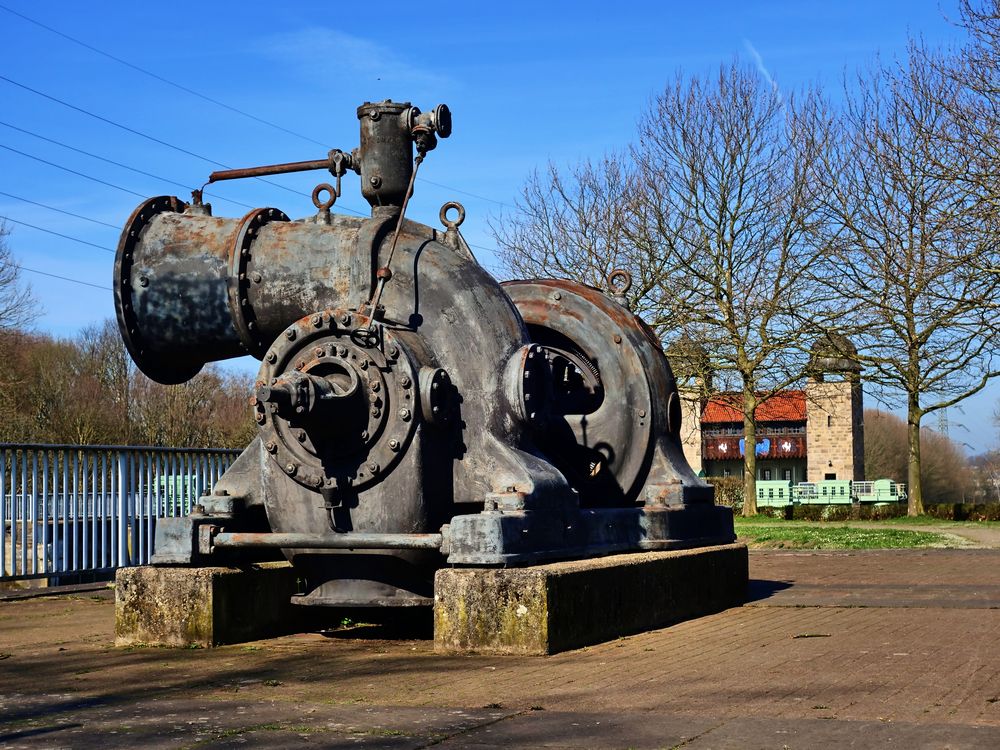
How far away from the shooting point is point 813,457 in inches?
3034

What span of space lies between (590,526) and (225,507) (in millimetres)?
2139

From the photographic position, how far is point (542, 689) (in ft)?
17.9

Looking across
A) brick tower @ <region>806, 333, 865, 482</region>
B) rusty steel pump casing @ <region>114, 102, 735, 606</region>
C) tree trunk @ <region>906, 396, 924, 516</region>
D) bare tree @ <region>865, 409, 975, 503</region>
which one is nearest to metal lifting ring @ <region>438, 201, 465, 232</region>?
rusty steel pump casing @ <region>114, 102, 735, 606</region>

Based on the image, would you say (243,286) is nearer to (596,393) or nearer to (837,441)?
(596,393)

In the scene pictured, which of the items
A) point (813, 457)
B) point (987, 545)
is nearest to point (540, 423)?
point (987, 545)

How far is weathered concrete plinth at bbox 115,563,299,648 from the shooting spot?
721 cm

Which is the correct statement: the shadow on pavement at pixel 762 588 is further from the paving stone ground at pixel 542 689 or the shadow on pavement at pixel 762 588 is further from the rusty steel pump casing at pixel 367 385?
the rusty steel pump casing at pixel 367 385

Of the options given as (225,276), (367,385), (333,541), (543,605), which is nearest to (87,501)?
(225,276)

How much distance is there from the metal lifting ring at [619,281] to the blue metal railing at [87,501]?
523 centimetres

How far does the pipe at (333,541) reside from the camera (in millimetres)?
6832

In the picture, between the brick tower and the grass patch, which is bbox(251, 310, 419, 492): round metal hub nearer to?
the grass patch

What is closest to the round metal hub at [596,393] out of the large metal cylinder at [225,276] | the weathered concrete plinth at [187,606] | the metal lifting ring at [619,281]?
the metal lifting ring at [619,281]

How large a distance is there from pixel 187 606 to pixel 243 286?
1923 mm

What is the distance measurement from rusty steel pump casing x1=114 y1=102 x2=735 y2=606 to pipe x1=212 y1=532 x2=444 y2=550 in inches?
0.4
